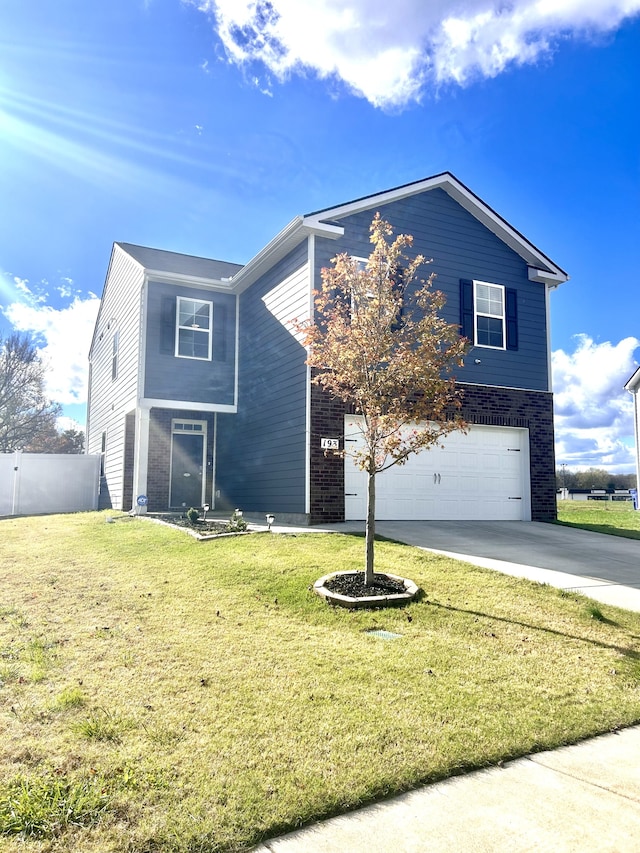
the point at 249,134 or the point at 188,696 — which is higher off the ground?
the point at 249,134

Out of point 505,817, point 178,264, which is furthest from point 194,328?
point 505,817

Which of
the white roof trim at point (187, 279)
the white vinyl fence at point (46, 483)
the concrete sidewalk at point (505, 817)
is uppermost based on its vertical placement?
the white roof trim at point (187, 279)

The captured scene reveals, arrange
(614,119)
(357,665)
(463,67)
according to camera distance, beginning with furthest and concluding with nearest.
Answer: (614,119) → (463,67) → (357,665)

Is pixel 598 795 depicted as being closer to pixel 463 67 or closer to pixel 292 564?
pixel 292 564

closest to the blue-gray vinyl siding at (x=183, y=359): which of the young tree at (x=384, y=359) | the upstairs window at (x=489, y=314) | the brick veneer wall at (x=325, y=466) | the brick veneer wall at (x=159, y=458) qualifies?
the brick veneer wall at (x=159, y=458)

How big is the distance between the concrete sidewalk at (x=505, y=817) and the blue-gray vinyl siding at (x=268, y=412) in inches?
343

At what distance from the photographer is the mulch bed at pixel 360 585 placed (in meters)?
6.21

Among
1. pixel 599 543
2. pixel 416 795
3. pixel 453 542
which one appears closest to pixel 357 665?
pixel 416 795

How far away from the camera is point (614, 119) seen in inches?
500

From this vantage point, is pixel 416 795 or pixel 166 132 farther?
pixel 166 132

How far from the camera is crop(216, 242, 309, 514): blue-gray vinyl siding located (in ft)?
40.1

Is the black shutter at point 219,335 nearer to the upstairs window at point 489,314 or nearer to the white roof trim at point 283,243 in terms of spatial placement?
the white roof trim at point 283,243

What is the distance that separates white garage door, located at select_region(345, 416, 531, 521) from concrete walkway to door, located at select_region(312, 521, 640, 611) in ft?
1.85

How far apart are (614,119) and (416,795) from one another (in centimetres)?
1425
